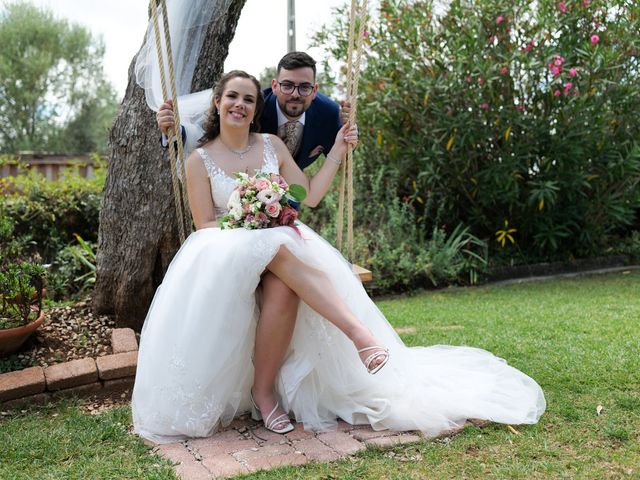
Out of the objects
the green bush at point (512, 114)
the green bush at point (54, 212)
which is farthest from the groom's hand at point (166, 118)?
the green bush at point (512, 114)

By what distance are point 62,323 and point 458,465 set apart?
2536mm

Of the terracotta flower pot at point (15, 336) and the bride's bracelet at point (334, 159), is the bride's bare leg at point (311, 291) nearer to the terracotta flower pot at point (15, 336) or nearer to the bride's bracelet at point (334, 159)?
the bride's bracelet at point (334, 159)

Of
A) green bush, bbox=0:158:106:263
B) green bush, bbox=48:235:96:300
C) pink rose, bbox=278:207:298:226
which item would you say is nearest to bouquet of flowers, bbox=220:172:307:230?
pink rose, bbox=278:207:298:226

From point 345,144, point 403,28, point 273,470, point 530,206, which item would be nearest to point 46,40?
point 403,28

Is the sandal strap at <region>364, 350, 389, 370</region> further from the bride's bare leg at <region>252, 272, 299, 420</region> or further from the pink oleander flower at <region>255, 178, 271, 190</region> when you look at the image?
the pink oleander flower at <region>255, 178, 271, 190</region>

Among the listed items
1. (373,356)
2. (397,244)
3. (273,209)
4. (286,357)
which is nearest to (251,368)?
(286,357)

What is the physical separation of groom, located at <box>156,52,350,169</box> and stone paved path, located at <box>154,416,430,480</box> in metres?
1.41

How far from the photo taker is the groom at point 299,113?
123 inches

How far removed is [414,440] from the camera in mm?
2500

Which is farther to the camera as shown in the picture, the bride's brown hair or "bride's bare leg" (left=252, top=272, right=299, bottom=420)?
the bride's brown hair

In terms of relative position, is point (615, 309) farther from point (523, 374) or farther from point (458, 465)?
point (458, 465)

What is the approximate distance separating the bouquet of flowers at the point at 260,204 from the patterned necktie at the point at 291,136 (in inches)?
22.0

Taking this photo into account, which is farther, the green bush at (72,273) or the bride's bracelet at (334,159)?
the green bush at (72,273)

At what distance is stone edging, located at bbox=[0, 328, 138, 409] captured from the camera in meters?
2.98
